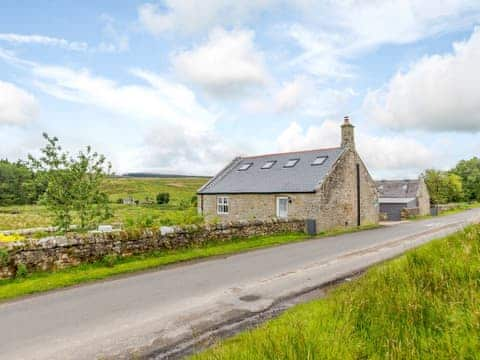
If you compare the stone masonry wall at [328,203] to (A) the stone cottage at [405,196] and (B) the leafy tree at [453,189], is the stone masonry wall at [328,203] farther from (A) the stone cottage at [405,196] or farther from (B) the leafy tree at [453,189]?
(B) the leafy tree at [453,189]

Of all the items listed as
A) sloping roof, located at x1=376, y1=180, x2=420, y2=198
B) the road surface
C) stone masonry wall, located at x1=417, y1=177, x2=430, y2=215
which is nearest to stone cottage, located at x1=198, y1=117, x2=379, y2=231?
the road surface

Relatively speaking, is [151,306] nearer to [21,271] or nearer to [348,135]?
[21,271]

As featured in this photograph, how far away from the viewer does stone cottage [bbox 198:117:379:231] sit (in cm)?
2295

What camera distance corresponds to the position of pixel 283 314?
21.2 feet

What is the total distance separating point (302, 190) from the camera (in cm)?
2278

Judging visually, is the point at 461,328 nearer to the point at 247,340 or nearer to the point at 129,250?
the point at 247,340

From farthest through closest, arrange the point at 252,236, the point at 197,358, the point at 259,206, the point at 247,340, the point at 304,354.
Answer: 1. the point at 259,206
2. the point at 252,236
3. the point at 247,340
4. the point at 197,358
5. the point at 304,354

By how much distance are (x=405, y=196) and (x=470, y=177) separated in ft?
181

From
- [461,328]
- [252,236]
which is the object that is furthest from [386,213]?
[461,328]

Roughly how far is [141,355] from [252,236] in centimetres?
1254

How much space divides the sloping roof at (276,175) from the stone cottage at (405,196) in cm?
1614

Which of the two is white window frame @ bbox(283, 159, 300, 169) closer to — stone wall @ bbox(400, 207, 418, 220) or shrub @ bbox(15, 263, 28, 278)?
stone wall @ bbox(400, 207, 418, 220)

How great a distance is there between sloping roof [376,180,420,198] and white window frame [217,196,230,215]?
1091 inches

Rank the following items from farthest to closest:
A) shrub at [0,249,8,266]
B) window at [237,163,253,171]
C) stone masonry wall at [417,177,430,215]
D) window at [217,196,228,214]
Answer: stone masonry wall at [417,177,430,215]
window at [237,163,253,171]
window at [217,196,228,214]
shrub at [0,249,8,266]
